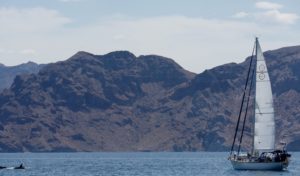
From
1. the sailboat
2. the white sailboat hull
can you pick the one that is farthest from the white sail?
the white sailboat hull

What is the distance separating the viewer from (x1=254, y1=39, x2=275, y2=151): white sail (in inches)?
4761

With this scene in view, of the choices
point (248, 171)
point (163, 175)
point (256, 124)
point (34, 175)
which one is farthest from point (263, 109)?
point (34, 175)

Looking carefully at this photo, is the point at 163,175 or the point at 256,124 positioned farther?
the point at 163,175

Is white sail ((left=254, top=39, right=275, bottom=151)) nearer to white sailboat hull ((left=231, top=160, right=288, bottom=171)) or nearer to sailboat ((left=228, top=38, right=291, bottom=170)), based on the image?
sailboat ((left=228, top=38, right=291, bottom=170))

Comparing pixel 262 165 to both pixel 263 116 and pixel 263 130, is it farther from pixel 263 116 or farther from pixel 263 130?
pixel 263 116

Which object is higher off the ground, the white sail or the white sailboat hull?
the white sail

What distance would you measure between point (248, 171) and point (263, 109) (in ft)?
35.1

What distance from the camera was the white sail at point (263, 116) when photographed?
120938 mm

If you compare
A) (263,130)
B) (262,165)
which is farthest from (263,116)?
(262,165)

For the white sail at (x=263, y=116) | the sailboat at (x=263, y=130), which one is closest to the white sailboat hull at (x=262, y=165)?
the sailboat at (x=263, y=130)

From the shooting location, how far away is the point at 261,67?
405 ft

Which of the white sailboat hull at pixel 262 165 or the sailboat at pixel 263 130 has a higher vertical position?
the sailboat at pixel 263 130

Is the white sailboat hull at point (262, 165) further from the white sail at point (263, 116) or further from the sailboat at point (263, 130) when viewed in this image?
the white sail at point (263, 116)

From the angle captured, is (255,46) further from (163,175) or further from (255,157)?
(163,175)
